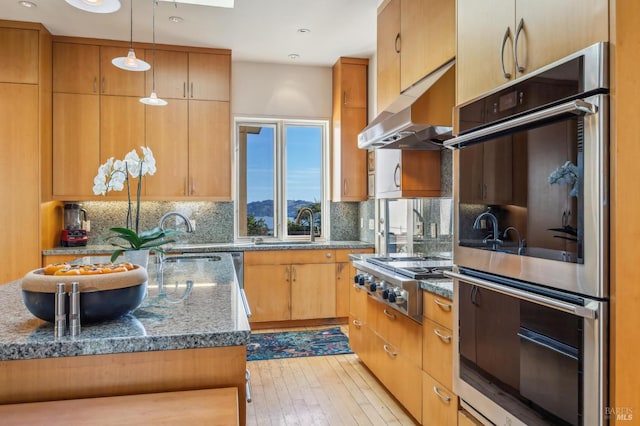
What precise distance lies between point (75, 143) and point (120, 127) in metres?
0.45

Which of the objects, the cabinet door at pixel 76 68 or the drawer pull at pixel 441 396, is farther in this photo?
the cabinet door at pixel 76 68

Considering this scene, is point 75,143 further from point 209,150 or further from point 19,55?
point 209,150

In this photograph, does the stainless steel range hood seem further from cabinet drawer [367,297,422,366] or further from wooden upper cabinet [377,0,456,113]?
cabinet drawer [367,297,422,366]

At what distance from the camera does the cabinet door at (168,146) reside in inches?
171

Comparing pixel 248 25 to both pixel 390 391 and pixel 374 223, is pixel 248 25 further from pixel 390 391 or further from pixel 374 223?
pixel 390 391

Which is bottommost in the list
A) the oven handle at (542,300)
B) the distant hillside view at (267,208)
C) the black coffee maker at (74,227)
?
the oven handle at (542,300)

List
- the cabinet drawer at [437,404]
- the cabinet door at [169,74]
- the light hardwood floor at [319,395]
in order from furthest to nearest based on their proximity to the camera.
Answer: the cabinet door at [169,74]
the light hardwood floor at [319,395]
the cabinet drawer at [437,404]

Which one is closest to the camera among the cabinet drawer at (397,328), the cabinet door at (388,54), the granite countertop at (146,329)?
the granite countertop at (146,329)

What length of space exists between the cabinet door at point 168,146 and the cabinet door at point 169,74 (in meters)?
0.10

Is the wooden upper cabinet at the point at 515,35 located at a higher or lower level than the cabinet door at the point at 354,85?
lower

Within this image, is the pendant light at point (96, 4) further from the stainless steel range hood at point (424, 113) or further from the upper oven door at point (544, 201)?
the upper oven door at point (544, 201)

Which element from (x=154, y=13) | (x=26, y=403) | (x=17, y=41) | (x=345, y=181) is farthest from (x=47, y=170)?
(x=26, y=403)

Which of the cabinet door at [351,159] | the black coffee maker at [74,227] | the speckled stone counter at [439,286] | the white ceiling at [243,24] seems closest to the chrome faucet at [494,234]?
the speckled stone counter at [439,286]

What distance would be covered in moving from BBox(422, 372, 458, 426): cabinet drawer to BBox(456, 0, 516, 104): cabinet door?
1.38m
